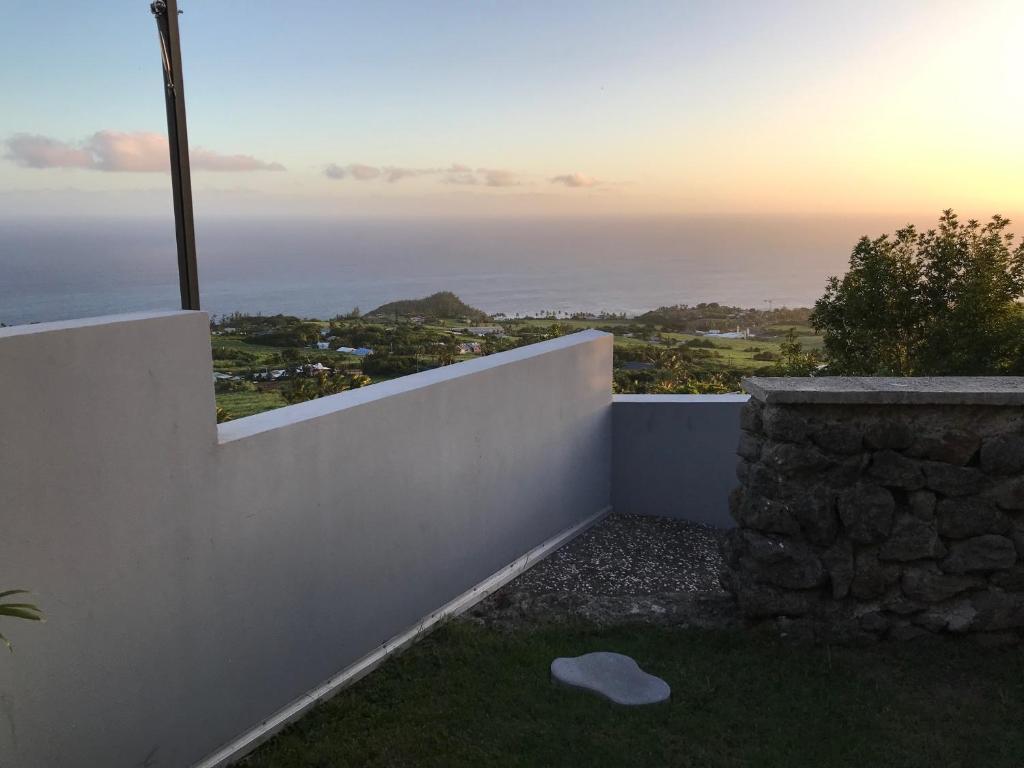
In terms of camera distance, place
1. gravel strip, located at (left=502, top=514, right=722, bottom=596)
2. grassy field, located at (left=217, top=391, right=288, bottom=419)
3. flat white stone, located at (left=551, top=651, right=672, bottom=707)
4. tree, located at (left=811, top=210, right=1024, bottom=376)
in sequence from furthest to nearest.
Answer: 1. tree, located at (left=811, top=210, right=1024, bottom=376)
2. gravel strip, located at (left=502, top=514, right=722, bottom=596)
3. flat white stone, located at (left=551, top=651, right=672, bottom=707)
4. grassy field, located at (left=217, top=391, right=288, bottom=419)

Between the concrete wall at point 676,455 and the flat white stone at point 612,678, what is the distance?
2627 mm

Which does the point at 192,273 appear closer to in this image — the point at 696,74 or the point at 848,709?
the point at 848,709

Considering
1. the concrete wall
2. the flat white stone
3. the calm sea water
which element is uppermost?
the calm sea water

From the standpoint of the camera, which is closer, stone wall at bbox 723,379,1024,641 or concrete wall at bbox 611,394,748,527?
stone wall at bbox 723,379,1024,641

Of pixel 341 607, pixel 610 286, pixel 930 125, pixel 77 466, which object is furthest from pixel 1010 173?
pixel 77 466

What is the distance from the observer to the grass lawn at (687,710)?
3143mm

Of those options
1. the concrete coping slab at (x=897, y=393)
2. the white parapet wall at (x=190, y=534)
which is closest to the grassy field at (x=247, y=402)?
the white parapet wall at (x=190, y=534)

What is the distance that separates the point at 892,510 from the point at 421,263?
4.15 meters

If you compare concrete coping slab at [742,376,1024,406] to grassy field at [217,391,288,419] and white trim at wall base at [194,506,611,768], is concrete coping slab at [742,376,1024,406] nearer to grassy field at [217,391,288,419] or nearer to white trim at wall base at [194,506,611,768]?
white trim at wall base at [194,506,611,768]

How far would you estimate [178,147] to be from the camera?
118 inches

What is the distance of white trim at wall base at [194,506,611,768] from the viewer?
313 cm

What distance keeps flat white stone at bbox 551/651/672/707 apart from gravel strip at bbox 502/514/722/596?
1.05 metres

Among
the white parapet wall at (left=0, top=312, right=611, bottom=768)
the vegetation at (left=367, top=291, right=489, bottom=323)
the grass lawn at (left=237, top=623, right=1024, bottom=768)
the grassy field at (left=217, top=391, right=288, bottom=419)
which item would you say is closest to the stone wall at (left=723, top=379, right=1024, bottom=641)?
the grass lawn at (left=237, top=623, right=1024, bottom=768)

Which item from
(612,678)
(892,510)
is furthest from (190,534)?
(892,510)
